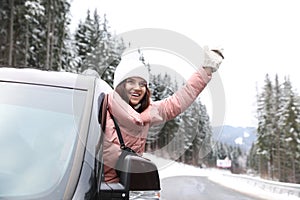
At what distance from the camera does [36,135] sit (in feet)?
7.30

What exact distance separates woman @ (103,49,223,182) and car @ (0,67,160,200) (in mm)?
82

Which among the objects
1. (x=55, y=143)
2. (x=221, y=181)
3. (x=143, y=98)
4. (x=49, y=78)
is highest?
(x=49, y=78)

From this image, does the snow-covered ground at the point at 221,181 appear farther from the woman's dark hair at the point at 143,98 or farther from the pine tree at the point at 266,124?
the pine tree at the point at 266,124

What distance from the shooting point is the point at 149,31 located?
244 cm

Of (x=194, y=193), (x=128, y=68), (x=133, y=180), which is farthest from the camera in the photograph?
(x=194, y=193)

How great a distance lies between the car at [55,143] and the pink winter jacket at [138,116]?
0.07 metres

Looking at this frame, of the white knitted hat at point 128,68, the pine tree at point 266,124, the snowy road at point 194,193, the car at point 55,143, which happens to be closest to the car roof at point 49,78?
the car at point 55,143

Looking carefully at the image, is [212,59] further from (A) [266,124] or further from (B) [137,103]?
(A) [266,124]

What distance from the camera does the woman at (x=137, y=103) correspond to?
2330 mm

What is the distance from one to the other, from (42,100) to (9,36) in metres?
26.9

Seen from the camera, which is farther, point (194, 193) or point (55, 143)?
A: point (194, 193)

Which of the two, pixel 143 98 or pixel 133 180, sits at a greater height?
pixel 143 98

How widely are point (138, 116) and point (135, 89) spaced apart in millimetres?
284

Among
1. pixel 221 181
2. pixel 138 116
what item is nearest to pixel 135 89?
pixel 138 116
